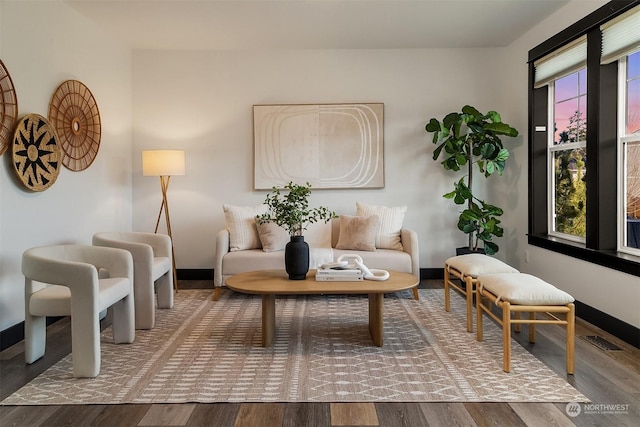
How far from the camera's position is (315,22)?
4613 millimetres

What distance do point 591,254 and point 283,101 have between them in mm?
3646

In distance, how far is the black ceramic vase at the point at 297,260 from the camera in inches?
135

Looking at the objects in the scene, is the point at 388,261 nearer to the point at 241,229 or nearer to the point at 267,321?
the point at 241,229

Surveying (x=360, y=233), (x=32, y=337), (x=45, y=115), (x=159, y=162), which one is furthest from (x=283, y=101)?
(x=32, y=337)

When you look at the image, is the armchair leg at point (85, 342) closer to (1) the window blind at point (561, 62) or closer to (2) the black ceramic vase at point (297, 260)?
(2) the black ceramic vase at point (297, 260)

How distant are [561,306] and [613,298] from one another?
3.45ft

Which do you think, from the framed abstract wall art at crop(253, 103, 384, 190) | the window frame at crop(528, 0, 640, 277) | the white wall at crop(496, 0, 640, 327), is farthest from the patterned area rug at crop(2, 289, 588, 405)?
the framed abstract wall art at crop(253, 103, 384, 190)

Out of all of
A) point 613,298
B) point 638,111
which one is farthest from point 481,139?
point 613,298

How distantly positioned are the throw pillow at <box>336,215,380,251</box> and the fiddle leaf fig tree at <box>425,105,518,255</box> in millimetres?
940

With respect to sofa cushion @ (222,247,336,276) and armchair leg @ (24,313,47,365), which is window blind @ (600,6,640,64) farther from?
armchair leg @ (24,313,47,365)

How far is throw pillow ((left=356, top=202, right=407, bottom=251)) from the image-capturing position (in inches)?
198

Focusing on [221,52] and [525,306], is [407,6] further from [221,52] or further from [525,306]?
[525,306]

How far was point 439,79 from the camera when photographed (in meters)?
5.61

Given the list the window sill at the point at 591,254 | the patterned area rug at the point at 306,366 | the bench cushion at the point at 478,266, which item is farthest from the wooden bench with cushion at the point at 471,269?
the window sill at the point at 591,254
